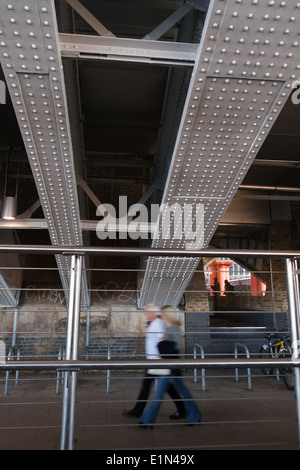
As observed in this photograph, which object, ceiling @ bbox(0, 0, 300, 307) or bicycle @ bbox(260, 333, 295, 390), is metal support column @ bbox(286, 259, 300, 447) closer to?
ceiling @ bbox(0, 0, 300, 307)

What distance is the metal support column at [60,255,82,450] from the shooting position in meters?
1.89

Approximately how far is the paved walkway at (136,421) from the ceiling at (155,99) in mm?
1406

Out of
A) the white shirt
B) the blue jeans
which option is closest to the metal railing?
the blue jeans

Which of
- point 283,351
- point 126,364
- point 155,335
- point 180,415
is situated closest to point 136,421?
point 180,415

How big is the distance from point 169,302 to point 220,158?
4.01 m

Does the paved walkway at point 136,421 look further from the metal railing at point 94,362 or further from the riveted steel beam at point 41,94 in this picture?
the riveted steel beam at point 41,94

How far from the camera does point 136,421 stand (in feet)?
13.4

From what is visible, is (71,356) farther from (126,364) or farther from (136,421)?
(136,421)

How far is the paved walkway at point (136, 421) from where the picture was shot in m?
3.02

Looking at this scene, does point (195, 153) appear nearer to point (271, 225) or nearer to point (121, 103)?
point (121, 103)

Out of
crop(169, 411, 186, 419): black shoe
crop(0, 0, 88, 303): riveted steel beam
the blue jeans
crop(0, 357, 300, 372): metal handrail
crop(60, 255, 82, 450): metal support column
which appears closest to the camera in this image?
crop(0, 357, 300, 372): metal handrail

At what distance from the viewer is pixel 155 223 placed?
545 centimetres

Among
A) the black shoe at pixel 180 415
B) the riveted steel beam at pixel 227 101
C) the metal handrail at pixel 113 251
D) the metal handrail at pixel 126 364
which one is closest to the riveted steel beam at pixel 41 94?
the riveted steel beam at pixel 227 101

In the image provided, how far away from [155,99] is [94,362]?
4.54 metres
